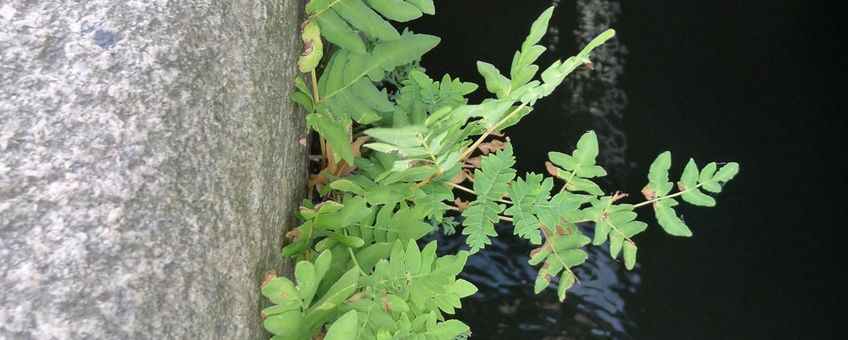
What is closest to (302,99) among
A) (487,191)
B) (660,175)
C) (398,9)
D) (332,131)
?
(332,131)

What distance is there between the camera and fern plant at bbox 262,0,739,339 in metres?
0.79

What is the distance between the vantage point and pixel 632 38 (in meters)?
1.87

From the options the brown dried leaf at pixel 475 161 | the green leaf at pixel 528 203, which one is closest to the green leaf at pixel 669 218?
the green leaf at pixel 528 203

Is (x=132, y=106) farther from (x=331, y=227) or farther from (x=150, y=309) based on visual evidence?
(x=331, y=227)

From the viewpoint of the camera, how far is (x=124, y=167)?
0.63m

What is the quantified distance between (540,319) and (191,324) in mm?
1065

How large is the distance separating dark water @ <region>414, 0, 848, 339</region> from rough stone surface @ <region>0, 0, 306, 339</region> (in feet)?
3.14

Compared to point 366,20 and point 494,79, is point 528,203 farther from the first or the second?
point 366,20

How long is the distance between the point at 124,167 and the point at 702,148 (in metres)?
1.51

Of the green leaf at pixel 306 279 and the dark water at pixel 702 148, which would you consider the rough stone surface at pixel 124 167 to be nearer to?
the green leaf at pixel 306 279

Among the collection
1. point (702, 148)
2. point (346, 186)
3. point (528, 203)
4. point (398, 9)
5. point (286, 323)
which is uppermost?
point (702, 148)

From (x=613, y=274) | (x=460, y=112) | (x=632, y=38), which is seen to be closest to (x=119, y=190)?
(x=460, y=112)

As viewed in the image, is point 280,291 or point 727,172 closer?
point 280,291

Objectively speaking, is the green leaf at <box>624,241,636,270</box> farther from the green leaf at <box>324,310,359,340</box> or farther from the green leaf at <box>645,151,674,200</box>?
the green leaf at <box>324,310,359,340</box>
